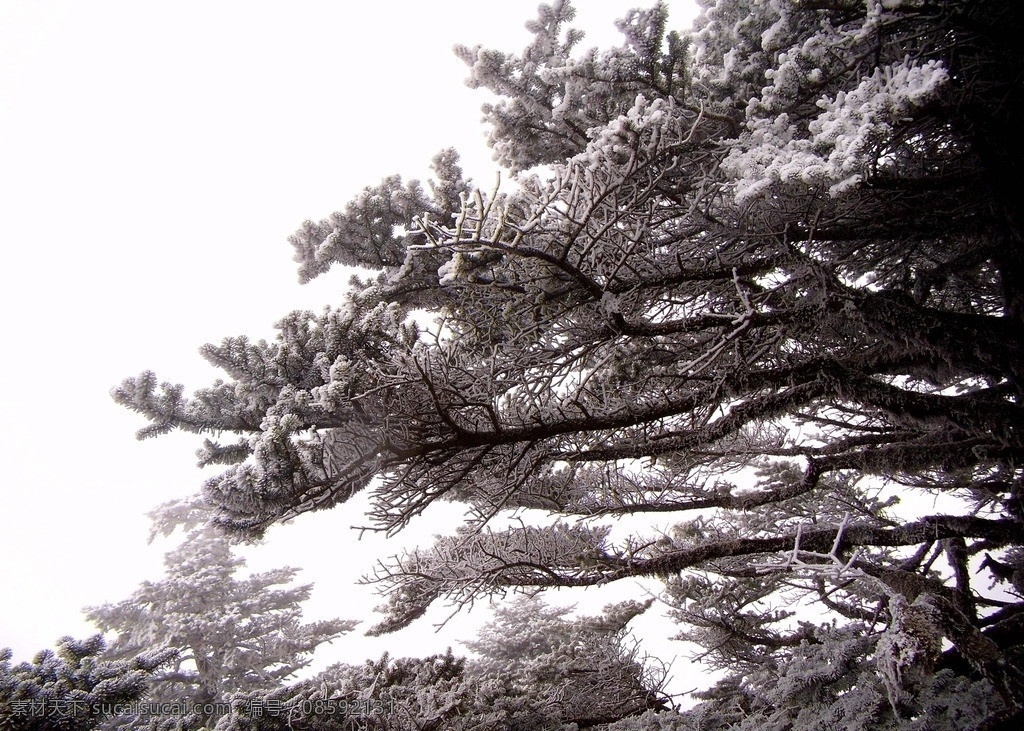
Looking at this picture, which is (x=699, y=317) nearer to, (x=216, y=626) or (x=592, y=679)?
(x=592, y=679)

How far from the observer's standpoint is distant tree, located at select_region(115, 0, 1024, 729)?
3.04 m

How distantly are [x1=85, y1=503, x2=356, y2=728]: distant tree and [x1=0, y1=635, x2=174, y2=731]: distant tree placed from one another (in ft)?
26.1

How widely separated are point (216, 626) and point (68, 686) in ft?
28.9

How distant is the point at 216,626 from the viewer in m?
10.7

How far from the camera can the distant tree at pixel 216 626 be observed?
10.7 metres

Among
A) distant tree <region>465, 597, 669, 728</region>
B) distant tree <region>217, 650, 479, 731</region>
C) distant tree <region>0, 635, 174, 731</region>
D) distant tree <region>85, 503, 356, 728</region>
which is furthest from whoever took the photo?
distant tree <region>85, 503, 356, 728</region>

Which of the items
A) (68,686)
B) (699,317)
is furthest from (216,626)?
(699,317)

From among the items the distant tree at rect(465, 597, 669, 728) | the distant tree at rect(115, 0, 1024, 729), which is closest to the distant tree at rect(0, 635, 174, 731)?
the distant tree at rect(115, 0, 1024, 729)

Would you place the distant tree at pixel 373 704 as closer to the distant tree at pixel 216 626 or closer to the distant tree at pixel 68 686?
the distant tree at pixel 68 686

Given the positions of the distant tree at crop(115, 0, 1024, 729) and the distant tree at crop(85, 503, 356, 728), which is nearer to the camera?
the distant tree at crop(115, 0, 1024, 729)

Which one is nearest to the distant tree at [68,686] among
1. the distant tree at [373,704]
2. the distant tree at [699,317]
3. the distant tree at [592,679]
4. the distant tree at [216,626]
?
the distant tree at [373,704]

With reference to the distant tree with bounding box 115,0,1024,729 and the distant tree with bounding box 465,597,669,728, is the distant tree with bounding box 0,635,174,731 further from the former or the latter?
the distant tree with bounding box 465,597,669,728

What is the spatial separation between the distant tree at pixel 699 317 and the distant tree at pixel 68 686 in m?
1.31

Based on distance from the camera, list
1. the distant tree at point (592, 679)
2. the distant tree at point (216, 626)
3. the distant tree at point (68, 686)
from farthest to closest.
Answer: the distant tree at point (216, 626), the distant tree at point (592, 679), the distant tree at point (68, 686)
